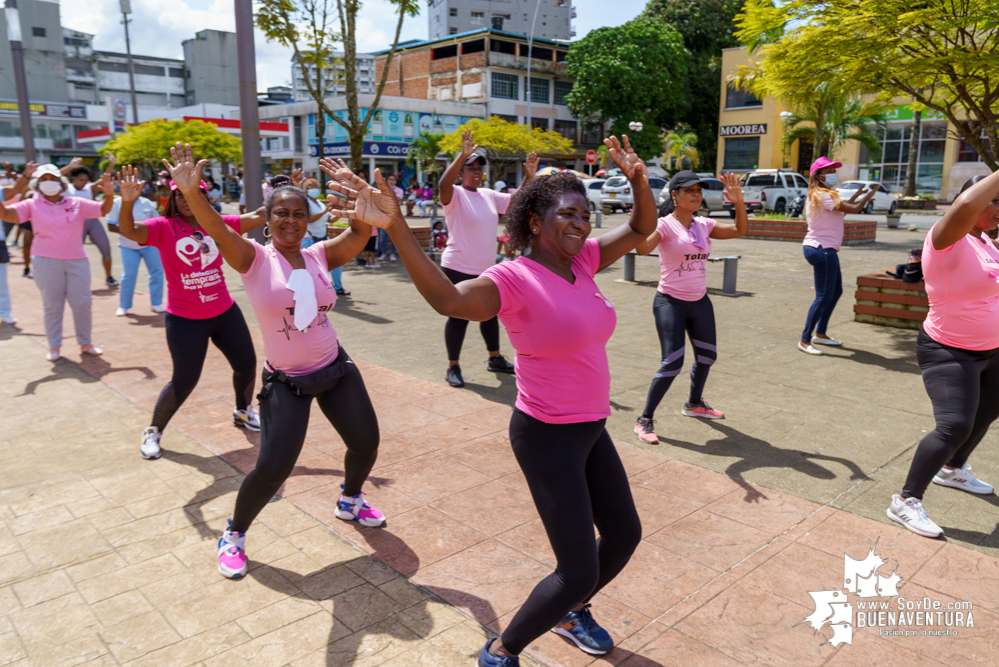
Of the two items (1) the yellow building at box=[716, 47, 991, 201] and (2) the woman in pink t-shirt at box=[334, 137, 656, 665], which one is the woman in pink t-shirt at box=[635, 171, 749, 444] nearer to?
(2) the woman in pink t-shirt at box=[334, 137, 656, 665]

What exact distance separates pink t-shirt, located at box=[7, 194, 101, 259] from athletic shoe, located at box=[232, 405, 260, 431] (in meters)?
3.30

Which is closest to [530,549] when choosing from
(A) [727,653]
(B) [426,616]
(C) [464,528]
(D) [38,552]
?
(C) [464,528]

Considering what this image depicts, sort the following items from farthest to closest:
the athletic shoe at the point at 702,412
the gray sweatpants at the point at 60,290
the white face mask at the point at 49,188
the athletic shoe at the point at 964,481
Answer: the gray sweatpants at the point at 60,290
the white face mask at the point at 49,188
the athletic shoe at the point at 702,412
the athletic shoe at the point at 964,481

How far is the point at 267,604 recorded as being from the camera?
3.33m

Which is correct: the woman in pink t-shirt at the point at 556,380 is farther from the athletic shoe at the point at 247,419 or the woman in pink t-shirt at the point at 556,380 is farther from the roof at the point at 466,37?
the roof at the point at 466,37

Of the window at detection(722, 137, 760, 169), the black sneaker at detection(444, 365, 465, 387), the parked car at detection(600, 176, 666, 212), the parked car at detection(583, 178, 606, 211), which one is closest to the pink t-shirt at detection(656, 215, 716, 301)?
the black sneaker at detection(444, 365, 465, 387)

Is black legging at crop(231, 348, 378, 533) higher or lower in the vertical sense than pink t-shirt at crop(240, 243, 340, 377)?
lower

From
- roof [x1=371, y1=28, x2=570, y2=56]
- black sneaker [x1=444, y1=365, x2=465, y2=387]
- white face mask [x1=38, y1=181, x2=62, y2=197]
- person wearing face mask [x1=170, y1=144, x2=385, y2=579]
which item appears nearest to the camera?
person wearing face mask [x1=170, y1=144, x2=385, y2=579]

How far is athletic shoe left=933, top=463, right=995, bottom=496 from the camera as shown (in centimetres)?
444

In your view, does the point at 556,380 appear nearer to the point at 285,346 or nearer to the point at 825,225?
the point at 285,346

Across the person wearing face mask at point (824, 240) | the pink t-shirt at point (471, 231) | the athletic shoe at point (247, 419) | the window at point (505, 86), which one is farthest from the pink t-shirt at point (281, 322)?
the window at point (505, 86)

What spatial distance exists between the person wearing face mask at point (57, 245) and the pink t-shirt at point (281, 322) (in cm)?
437

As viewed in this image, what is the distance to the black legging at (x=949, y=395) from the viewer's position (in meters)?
3.83

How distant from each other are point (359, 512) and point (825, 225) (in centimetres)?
619
